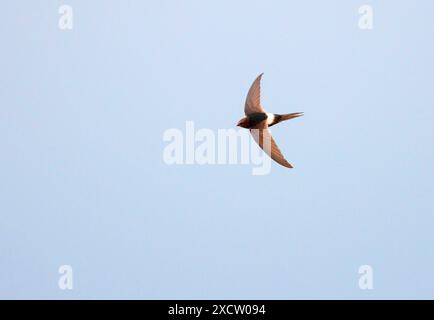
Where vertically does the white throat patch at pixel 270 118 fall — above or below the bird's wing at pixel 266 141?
above

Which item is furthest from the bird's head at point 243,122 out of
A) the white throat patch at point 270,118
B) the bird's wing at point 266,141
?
the white throat patch at point 270,118

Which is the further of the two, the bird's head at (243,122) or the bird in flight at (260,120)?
the bird's head at (243,122)

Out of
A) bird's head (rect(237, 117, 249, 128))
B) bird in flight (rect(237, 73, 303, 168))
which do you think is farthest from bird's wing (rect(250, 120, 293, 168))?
bird's head (rect(237, 117, 249, 128))

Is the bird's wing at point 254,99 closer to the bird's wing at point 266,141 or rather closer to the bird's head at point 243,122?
the bird's head at point 243,122

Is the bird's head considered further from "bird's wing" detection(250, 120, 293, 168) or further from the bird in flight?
"bird's wing" detection(250, 120, 293, 168)

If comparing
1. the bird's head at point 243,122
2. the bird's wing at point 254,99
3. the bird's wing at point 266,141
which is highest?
the bird's wing at point 254,99
